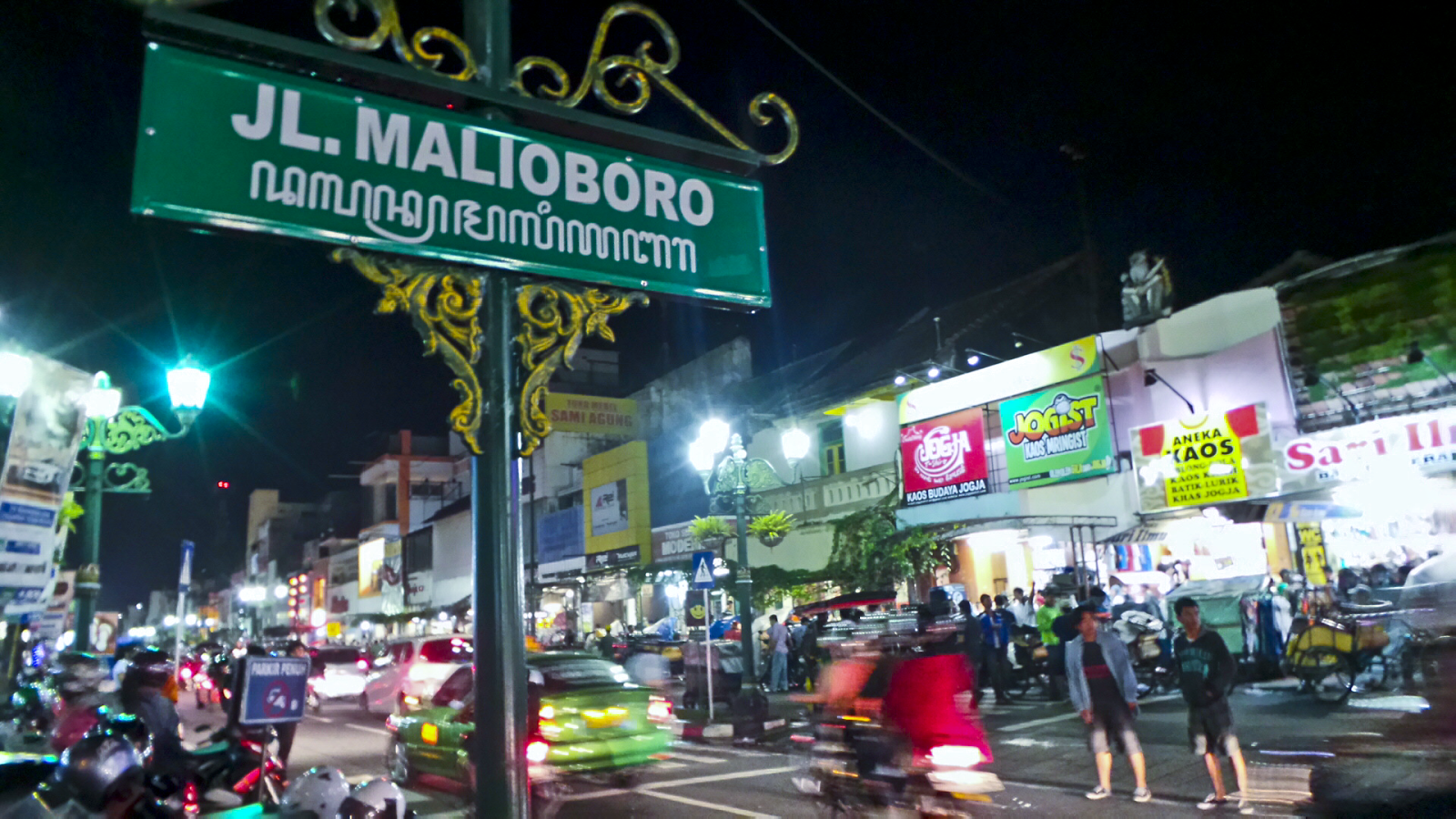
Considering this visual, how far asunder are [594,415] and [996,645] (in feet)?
78.3

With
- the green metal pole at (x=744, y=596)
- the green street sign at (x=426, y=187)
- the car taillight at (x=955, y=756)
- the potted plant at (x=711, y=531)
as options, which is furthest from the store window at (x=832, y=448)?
the green street sign at (x=426, y=187)

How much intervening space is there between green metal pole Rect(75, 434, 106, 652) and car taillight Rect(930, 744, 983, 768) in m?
13.9

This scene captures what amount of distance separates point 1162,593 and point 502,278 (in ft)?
61.8

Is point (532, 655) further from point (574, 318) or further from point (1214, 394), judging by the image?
point (1214, 394)

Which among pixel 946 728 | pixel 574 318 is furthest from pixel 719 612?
pixel 574 318

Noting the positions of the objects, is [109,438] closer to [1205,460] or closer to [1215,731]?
[1215,731]

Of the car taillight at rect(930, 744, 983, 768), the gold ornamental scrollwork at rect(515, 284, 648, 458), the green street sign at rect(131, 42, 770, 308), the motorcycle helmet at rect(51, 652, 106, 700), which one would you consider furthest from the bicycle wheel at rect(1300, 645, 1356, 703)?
the motorcycle helmet at rect(51, 652, 106, 700)

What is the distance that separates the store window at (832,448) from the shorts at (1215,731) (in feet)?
57.9

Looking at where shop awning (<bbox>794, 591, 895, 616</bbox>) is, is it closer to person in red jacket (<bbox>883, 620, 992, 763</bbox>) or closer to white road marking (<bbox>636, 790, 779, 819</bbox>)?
white road marking (<bbox>636, 790, 779, 819</bbox>)

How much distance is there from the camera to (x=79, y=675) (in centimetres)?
988

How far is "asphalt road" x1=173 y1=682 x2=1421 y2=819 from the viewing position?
9406 mm

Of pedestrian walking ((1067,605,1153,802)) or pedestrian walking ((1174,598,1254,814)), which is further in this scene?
pedestrian walking ((1067,605,1153,802))

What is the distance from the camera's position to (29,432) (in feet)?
38.5

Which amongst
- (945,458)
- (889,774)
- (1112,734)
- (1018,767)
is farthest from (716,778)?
(945,458)
